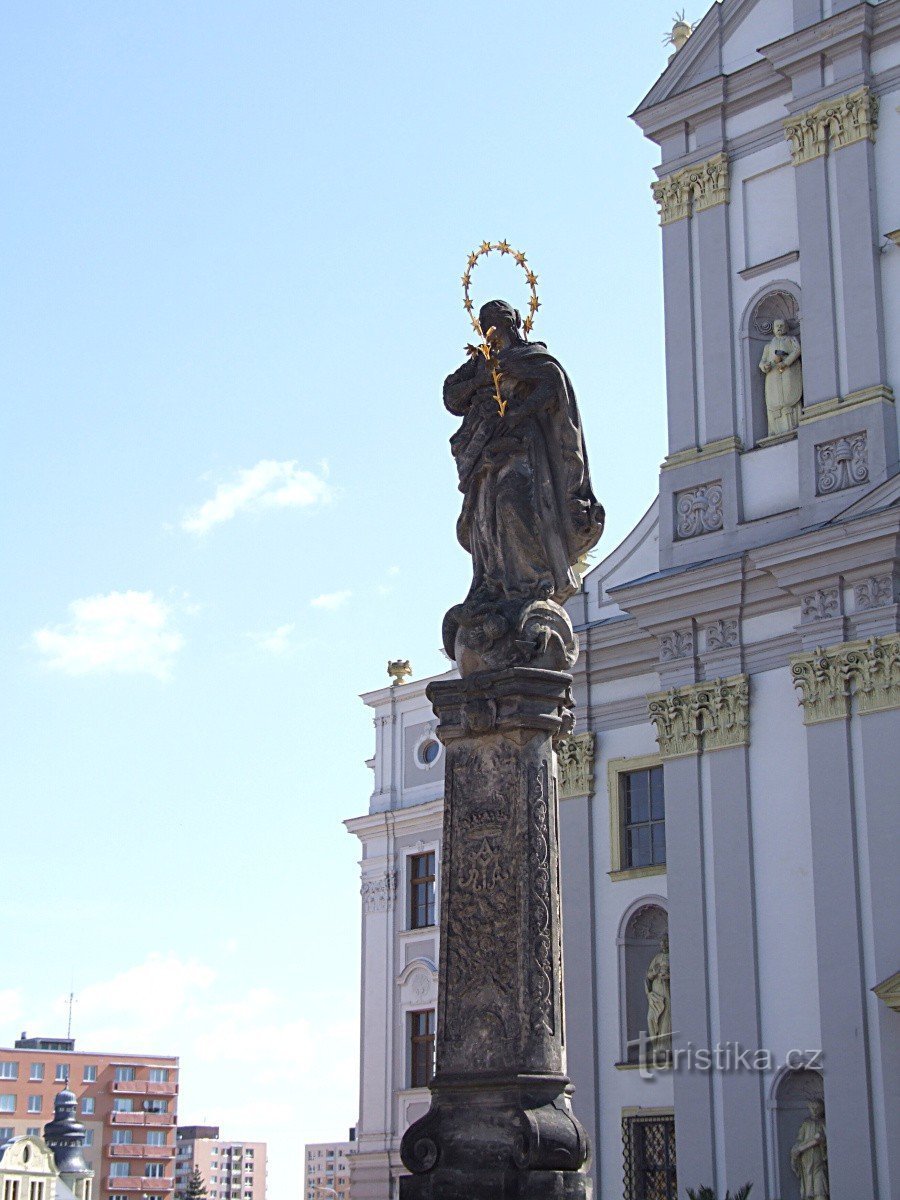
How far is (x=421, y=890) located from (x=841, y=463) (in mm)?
11648

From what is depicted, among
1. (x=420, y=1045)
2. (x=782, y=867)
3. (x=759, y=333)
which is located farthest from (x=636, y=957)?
(x=759, y=333)

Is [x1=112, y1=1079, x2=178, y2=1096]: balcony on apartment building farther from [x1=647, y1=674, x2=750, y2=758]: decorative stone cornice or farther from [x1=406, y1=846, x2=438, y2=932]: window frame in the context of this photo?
[x1=647, y1=674, x2=750, y2=758]: decorative stone cornice

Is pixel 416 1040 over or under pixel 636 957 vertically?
under

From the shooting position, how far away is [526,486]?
9.28m

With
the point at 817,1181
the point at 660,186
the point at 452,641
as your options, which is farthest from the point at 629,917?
the point at 452,641

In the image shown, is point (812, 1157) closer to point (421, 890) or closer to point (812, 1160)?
point (812, 1160)

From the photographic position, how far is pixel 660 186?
2614 centimetres

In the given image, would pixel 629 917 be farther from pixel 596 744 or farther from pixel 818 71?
pixel 818 71

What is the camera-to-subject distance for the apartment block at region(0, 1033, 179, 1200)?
10181 cm

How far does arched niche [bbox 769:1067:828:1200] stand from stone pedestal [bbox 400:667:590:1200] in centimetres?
1327

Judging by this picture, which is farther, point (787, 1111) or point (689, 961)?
point (689, 961)

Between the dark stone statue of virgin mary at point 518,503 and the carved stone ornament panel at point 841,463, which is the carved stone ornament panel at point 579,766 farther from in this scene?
the dark stone statue of virgin mary at point 518,503

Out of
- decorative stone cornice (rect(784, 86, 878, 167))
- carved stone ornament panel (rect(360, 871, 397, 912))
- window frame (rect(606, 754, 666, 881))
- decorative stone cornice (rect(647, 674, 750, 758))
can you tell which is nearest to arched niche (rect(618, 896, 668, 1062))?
window frame (rect(606, 754, 666, 881))

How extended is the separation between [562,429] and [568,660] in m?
1.28
